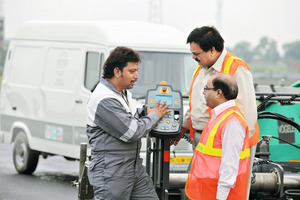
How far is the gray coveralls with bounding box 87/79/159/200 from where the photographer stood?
5.04 meters

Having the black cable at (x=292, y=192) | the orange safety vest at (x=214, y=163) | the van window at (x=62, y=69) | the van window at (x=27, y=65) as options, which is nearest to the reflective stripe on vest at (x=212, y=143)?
the orange safety vest at (x=214, y=163)

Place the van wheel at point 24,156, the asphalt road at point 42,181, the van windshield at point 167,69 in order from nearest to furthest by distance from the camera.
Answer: the asphalt road at point 42,181 → the van windshield at point 167,69 → the van wheel at point 24,156

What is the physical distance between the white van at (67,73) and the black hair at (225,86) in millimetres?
5649

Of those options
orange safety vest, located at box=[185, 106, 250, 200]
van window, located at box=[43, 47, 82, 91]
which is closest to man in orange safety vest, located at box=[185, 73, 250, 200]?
orange safety vest, located at box=[185, 106, 250, 200]

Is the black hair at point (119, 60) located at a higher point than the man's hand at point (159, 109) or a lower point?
higher

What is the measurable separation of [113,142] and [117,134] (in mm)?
75

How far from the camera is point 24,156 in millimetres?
12758

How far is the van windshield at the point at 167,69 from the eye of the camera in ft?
37.5

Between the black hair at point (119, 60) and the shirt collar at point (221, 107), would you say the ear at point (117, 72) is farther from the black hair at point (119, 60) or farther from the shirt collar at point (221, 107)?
the shirt collar at point (221, 107)

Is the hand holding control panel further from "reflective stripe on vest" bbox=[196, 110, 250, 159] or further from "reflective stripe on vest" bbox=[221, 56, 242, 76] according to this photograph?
"reflective stripe on vest" bbox=[196, 110, 250, 159]

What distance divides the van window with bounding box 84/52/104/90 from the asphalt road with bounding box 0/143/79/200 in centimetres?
169

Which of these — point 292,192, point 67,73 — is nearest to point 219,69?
point 292,192

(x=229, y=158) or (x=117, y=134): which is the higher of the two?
(x=117, y=134)

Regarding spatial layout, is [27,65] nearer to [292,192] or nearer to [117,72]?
[292,192]
